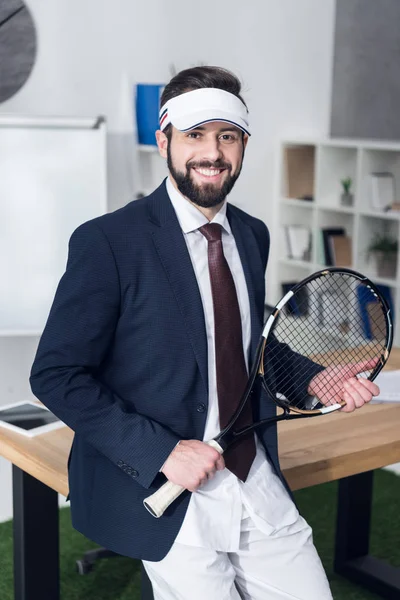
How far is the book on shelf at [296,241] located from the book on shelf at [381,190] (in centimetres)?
48

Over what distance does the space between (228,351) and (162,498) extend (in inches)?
11.3

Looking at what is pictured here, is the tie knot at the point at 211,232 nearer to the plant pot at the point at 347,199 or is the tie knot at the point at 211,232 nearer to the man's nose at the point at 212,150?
the man's nose at the point at 212,150

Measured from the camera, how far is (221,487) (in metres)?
1.58

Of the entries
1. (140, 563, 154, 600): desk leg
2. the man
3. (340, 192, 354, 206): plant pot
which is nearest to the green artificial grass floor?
(140, 563, 154, 600): desk leg

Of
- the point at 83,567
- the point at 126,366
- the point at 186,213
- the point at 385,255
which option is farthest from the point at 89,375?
the point at 385,255

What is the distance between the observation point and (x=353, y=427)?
6.92ft

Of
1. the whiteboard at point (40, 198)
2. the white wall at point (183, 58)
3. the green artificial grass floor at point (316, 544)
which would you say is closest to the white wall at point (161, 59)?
the white wall at point (183, 58)

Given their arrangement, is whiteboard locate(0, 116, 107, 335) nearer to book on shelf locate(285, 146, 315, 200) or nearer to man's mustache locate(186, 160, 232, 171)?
book on shelf locate(285, 146, 315, 200)

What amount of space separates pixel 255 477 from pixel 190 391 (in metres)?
0.21

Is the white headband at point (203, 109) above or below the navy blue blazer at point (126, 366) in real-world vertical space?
above

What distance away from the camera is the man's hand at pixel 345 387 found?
5.45 ft

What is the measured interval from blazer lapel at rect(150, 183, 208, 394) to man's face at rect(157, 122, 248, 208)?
0.07 metres

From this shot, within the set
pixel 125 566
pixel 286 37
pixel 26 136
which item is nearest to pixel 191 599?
pixel 125 566

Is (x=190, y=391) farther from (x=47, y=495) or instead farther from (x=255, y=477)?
(x=47, y=495)
